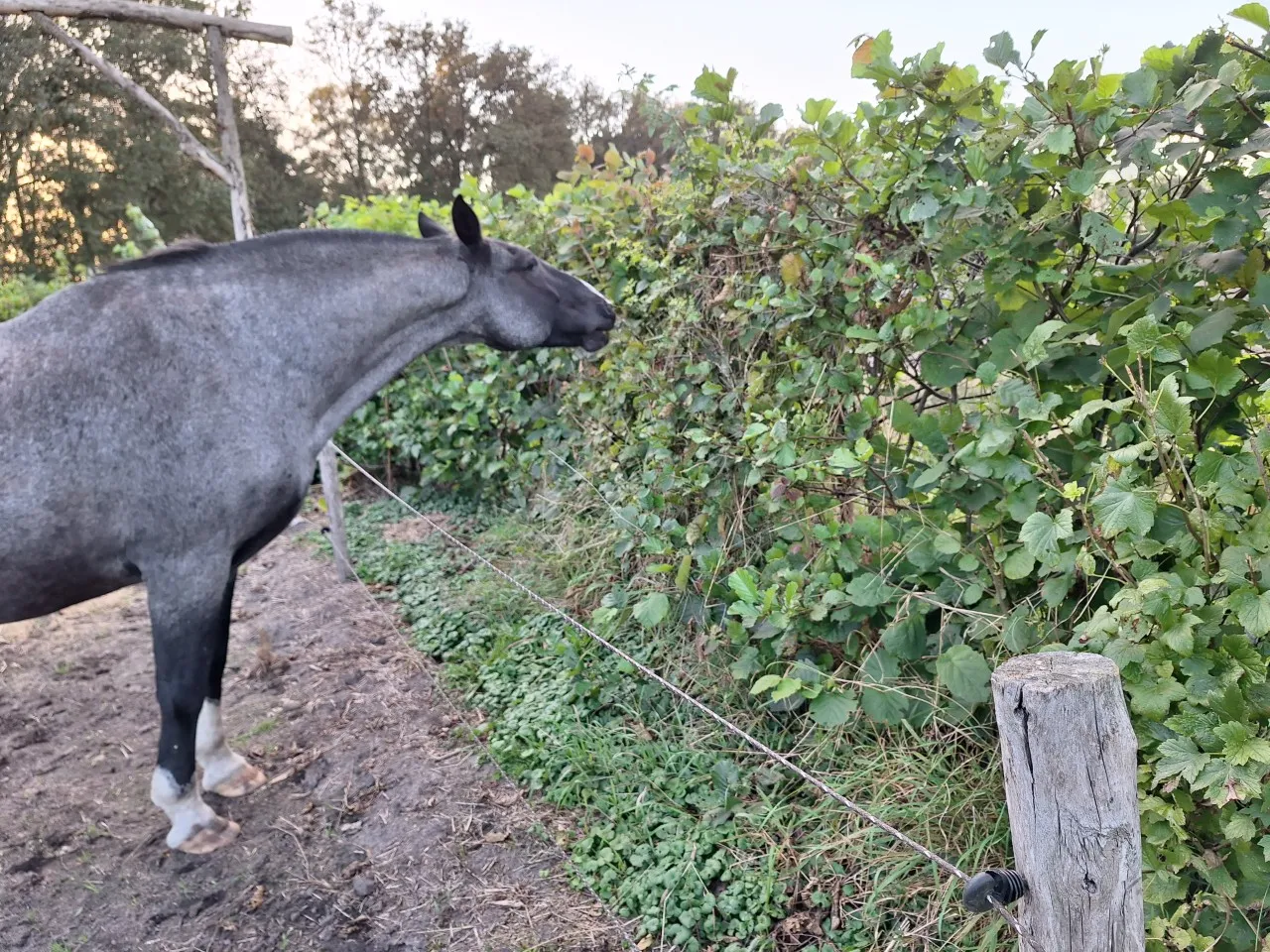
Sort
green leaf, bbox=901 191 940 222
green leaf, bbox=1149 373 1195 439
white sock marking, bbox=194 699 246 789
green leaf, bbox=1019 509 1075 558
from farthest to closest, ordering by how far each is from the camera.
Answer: white sock marking, bbox=194 699 246 789 → green leaf, bbox=901 191 940 222 → green leaf, bbox=1019 509 1075 558 → green leaf, bbox=1149 373 1195 439

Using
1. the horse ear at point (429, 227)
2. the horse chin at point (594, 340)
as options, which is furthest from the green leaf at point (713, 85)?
the horse ear at point (429, 227)

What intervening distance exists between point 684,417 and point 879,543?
1360mm

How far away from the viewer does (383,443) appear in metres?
6.70

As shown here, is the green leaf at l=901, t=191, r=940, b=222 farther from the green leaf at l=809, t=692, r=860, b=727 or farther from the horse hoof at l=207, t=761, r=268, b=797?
the horse hoof at l=207, t=761, r=268, b=797

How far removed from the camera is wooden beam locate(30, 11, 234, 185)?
3875 millimetres

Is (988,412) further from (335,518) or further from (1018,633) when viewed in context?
(335,518)

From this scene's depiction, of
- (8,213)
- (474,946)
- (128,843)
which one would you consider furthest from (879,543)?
(8,213)

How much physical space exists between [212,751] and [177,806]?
0.36 m

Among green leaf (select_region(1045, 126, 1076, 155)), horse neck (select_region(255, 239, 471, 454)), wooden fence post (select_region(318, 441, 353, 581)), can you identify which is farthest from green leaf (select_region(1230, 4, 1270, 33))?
wooden fence post (select_region(318, 441, 353, 581))

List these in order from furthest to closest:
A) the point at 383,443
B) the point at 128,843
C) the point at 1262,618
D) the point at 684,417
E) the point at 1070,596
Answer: the point at 383,443
the point at 684,417
the point at 128,843
the point at 1070,596
the point at 1262,618

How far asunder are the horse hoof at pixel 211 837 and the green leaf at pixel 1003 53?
3554 millimetres

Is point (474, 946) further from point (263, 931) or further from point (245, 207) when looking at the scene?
point (245, 207)

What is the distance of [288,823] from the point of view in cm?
318

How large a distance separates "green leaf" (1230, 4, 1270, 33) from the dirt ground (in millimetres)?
2751
